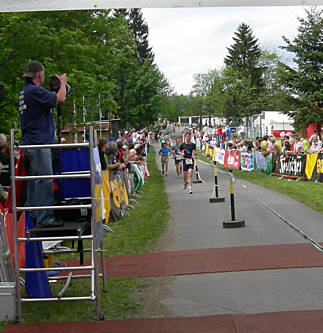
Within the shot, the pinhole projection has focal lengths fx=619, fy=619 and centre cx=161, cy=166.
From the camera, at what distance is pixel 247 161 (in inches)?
1394

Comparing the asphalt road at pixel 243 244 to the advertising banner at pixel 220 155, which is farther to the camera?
the advertising banner at pixel 220 155

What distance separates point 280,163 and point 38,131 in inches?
911

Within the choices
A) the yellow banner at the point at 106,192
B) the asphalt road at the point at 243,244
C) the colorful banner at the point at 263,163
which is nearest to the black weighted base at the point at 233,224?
the asphalt road at the point at 243,244

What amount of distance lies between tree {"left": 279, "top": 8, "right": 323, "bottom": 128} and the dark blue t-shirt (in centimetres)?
4299

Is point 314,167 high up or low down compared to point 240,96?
down

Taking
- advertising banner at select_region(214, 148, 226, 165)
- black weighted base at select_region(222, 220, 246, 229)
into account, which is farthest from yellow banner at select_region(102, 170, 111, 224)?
advertising banner at select_region(214, 148, 226, 165)

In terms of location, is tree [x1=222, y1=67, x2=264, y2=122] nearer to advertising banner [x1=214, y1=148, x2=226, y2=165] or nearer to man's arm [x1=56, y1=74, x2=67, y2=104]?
advertising banner [x1=214, y1=148, x2=226, y2=165]

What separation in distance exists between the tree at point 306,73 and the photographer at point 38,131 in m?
43.0

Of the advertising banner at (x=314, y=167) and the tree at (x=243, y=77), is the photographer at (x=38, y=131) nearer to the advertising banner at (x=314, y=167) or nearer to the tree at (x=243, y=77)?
the advertising banner at (x=314, y=167)

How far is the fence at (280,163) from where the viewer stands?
78.4 feet

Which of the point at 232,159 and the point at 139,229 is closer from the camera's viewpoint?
the point at 139,229

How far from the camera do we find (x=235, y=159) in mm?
38531

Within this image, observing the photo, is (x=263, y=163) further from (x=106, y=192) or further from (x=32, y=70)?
(x=32, y=70)

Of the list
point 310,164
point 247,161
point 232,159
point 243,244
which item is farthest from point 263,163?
point 243,244
